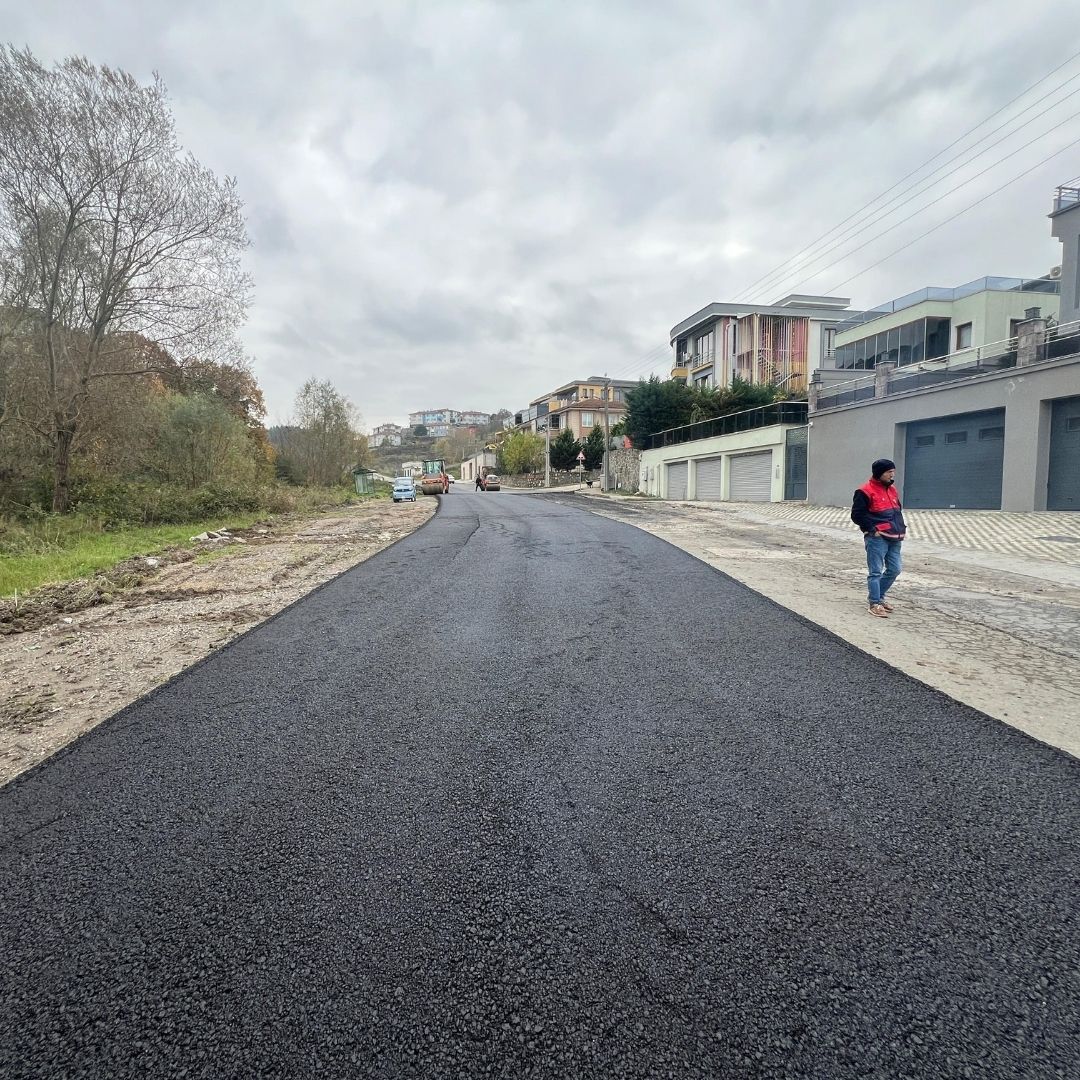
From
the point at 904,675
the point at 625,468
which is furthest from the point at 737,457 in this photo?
the point at 904,675

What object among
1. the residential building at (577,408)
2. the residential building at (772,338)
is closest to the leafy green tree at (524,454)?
the residential building at (577,408)

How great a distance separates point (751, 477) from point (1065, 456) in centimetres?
1338

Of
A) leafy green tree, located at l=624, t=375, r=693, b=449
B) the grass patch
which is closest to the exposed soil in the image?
the grass patch

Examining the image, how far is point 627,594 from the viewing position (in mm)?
7750

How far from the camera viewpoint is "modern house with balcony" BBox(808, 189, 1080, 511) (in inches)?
639

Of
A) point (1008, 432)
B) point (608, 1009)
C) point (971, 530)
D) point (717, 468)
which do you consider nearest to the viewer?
point (608, 1009)

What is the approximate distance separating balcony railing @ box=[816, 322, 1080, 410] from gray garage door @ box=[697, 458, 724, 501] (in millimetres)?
7720

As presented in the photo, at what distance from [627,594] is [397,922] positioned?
586cm

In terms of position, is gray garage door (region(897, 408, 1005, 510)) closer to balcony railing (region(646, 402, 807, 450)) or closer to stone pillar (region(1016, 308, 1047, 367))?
stone pillar (region(1016, 308, 1047, 367))

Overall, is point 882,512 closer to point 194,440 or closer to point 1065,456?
point 1065,456

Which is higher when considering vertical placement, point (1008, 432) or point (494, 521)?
point (1008, 432)

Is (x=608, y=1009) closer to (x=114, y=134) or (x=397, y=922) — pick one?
(x=397, y=922)

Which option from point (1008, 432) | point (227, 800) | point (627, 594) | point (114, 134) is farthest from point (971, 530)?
point (114, 134)

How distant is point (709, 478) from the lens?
3244 cm
